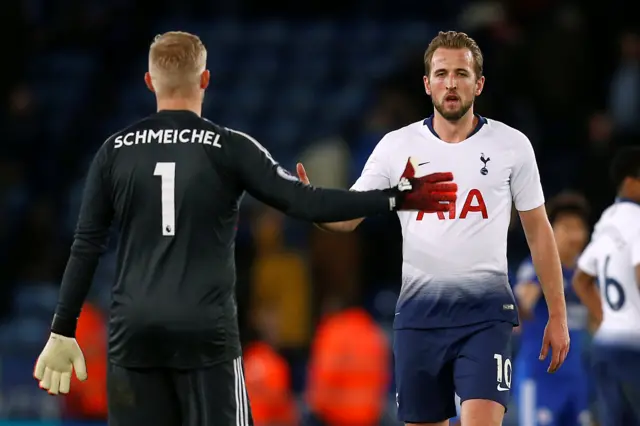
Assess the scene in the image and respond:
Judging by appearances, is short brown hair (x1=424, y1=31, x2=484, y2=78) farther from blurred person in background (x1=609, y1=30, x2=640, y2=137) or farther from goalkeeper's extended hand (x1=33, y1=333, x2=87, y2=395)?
Answer: blurred person in background (x1=609, y1=30, x2=640, y2=137)

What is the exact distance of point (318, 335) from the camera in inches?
523

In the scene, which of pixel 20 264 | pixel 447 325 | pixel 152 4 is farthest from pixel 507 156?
pixel 152 4

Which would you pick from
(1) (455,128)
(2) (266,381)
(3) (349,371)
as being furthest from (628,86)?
(1) (455,128)

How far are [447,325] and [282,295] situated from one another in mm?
7413

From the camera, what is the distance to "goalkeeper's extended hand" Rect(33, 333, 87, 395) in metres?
6.31

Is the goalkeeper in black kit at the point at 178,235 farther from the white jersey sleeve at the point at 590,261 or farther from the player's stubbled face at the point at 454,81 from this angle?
the white jersey sleeve at the point at 590,261

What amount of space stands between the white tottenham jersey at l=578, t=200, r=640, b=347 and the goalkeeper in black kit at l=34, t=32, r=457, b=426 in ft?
9.46

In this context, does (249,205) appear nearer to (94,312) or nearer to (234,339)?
(94,312)

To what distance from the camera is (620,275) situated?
349 inches

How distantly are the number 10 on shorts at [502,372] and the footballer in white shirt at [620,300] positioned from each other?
6.87 feet

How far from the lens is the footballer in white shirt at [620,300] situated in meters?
8.84

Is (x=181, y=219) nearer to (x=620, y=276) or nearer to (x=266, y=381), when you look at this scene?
(x=620, y=276)

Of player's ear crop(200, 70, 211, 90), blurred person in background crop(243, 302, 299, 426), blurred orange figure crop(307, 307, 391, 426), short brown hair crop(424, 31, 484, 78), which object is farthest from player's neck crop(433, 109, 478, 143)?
blurred person in background crop(243, 302, 299, 426)

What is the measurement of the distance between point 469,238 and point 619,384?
243cm
